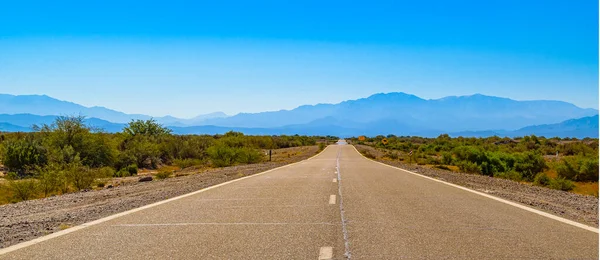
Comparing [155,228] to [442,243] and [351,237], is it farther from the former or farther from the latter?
[442,243]

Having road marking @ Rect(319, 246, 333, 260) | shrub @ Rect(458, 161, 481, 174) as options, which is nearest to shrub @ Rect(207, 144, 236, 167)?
shrub @ Rect(458, 161, 481, 174)

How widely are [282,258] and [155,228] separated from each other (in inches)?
115

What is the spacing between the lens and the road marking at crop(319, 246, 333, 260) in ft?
19.2

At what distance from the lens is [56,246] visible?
6.54m

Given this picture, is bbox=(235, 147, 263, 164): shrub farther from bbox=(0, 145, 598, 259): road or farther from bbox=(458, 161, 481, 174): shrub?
bbox=(0, 145, 598, 259): road

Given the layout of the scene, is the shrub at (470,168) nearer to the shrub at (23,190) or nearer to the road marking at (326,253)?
the shrub at (23,190)

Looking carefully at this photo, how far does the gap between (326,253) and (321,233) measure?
132 centimetres

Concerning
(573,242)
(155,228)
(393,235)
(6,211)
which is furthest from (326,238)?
(6,211)

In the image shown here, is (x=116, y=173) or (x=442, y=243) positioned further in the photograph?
(x=116, y=173)

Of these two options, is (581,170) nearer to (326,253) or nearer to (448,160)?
(448,160)

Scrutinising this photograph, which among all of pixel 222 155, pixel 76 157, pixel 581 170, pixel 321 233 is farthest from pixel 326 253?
pixel 222 155

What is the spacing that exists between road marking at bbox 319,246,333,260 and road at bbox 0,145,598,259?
0.04ft

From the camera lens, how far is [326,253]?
6051 millimetres

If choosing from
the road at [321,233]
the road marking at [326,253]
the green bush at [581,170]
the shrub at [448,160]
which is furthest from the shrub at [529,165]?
the road marking at [326,253]
